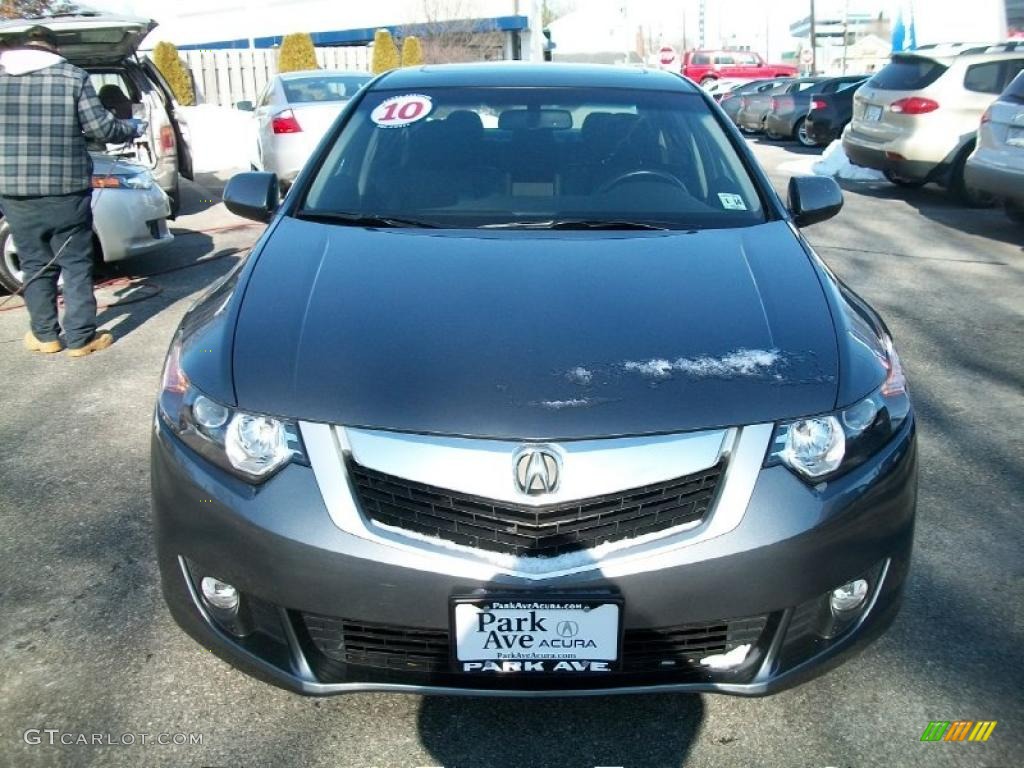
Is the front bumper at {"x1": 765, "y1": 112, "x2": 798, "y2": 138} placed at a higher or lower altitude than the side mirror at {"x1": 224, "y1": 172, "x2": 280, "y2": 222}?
lower

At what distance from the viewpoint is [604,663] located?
7.05 ft

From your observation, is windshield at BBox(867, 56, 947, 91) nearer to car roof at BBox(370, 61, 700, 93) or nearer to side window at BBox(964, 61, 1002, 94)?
side window at BBox(964, 61, 1002, 94)

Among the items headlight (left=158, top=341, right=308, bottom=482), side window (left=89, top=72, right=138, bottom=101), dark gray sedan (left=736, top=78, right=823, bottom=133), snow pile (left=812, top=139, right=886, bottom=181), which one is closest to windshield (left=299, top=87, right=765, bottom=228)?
headlight (left=158, top=341, right=308, bottom=482)

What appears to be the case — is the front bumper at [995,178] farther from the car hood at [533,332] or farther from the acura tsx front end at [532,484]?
the acura tsx front end at [532,484]

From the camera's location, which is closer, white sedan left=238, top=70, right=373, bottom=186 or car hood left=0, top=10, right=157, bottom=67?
car hood left=0, top=10, right=157, bottom=67

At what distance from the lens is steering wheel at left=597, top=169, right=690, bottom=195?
345 cm

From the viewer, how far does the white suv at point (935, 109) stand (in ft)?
35.5

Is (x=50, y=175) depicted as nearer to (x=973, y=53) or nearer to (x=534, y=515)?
(x=534, y=515)

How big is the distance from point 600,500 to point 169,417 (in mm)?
1084

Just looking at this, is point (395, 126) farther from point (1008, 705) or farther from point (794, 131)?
point (794, 131)

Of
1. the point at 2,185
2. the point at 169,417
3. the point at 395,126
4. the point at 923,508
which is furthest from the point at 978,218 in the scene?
the point at 169,417

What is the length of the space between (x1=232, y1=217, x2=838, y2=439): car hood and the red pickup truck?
40.2 m

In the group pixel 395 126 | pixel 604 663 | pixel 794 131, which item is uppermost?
pixel 395 126

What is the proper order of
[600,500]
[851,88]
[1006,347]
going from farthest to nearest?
[851,88], [1006,347], [600,500]
